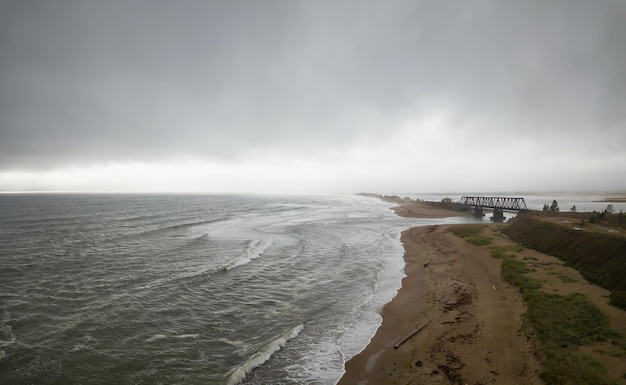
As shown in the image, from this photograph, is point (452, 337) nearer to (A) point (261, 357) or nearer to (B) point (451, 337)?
(B) point (451, 337)

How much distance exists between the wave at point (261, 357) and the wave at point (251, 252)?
1343 cm

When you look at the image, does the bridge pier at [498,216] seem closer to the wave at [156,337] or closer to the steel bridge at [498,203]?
the steel bridge at [498,203]

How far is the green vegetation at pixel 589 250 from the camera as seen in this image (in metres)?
17.0

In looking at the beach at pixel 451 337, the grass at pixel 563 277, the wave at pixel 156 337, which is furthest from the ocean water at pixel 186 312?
the grass at pixel 563 277

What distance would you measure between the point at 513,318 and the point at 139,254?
33.2 m

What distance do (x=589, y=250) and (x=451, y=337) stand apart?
16.8 metres

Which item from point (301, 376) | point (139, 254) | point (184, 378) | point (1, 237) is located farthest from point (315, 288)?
point (1, 237)

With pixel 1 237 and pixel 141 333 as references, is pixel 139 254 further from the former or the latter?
pixel 1 237

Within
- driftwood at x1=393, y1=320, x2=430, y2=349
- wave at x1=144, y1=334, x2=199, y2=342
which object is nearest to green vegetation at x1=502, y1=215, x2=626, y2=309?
driftwood at x1=393, y1=320, x2=430, y2=349

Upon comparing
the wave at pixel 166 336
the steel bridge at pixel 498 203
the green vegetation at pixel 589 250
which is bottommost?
the wave at pixel 166 336

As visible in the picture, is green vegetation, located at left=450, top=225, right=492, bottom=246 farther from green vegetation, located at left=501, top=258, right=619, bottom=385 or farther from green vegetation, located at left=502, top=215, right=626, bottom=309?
green vegetation, located at left=501, top=258, right=619, bottom=385

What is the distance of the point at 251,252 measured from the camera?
1340 inches

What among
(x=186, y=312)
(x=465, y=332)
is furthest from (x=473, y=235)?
(x=186, y=312)

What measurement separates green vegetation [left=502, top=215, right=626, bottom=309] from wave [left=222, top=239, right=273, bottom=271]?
25969 mm
